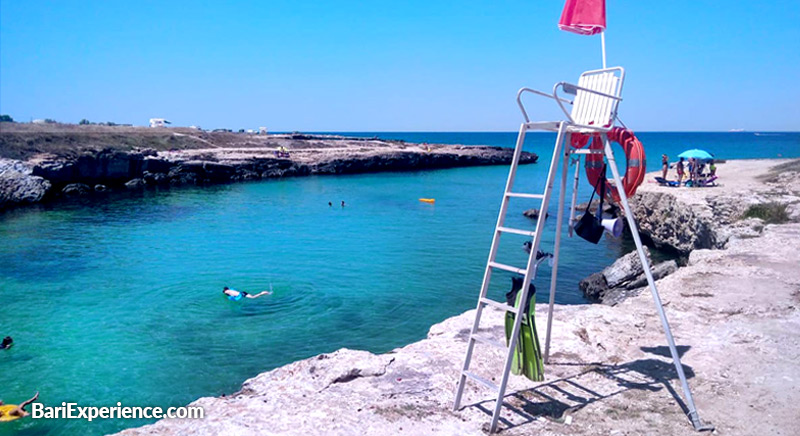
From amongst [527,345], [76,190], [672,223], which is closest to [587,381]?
[527,345]

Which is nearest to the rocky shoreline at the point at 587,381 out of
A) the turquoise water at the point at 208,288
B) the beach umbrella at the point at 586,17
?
the beach umbrella at the point at 586,17

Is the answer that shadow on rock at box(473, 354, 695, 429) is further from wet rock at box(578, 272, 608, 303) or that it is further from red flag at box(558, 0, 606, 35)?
wet rock at box(578, 272, 608, 303)

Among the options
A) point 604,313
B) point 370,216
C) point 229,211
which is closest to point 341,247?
point 370,216

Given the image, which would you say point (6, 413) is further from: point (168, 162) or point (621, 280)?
point (168, 162)

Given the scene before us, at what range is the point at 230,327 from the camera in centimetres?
1459

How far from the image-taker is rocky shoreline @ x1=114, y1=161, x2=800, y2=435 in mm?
5809

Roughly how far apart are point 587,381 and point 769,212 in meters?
14.3

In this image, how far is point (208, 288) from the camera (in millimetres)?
18312

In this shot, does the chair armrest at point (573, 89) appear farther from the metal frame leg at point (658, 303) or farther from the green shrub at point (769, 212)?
the green shrub at point (769, 212)

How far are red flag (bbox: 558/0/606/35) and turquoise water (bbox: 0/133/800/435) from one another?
8.85 metres

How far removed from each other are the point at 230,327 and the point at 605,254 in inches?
652

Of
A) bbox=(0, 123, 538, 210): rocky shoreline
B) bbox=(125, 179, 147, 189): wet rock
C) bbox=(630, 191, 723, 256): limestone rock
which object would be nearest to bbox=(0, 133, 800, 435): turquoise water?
bbox=(630, 191, 723, 256): limestone rock

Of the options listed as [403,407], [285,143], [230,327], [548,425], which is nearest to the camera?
[548,425]

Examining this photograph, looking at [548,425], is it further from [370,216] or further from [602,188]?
[370,216]
